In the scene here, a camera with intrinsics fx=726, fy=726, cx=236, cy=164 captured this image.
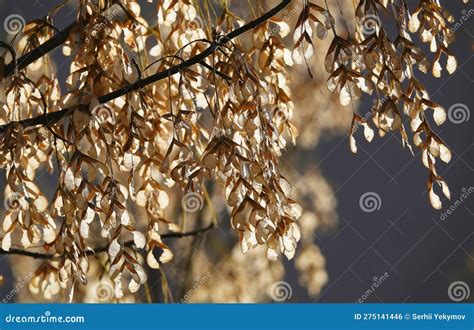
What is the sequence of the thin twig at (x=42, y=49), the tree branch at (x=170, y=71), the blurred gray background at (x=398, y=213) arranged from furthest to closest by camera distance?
the blurred gray background at (x=398, y=213) → the thin twig at (x=42, y=49) → the tree branch at (x=170, y=71)

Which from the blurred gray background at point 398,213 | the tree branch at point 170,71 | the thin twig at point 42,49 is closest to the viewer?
the tree branch at point 170,71

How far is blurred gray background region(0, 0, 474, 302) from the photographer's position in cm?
254

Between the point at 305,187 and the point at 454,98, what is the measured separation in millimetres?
616

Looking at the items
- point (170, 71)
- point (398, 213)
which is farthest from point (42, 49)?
point (398, 213)

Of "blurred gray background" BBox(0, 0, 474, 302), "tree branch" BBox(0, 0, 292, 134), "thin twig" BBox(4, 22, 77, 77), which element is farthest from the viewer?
"blurred gray background" BBox(0, 0, 474, 302)

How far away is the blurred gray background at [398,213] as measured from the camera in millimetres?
2539

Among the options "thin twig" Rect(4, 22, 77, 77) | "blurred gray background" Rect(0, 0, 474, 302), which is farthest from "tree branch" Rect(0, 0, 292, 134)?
"blurred gray background" Rect(0, 0, 474, 302)

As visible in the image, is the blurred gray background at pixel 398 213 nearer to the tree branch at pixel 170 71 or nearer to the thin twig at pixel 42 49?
the thin twig at pixel 42 49

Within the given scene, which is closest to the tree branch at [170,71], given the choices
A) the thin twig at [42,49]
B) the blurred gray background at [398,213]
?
the thin twig at [42,49]

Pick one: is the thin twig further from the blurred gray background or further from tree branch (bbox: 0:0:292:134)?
the blurred gray background

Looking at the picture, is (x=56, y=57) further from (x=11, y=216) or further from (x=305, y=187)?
(x=11, y=216)

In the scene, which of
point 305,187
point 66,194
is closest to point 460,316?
point 305,187

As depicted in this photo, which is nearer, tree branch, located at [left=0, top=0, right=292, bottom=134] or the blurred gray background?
tree branch, located at [left=0, top=0, right=292, bottom=134]

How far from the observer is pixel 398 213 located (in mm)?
2582
